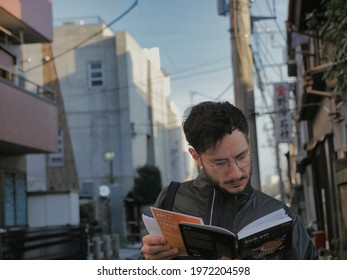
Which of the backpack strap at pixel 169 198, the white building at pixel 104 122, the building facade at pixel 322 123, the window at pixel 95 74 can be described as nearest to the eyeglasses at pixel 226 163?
the backpack strap at pixel 169 198

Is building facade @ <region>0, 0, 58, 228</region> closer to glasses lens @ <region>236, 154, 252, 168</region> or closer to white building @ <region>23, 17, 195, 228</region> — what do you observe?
glasses lens @ <region>236, 154, 252, 168</region>

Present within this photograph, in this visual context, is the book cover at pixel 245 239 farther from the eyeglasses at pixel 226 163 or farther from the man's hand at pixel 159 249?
the eyeglasses at pixel 226 163

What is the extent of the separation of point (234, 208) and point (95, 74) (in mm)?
14735

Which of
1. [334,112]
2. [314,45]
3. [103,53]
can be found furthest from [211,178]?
[103,53]

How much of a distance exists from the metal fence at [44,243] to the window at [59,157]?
16.5 feet

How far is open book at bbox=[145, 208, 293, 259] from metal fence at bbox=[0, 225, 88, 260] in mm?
4622

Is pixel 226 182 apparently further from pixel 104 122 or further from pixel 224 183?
pixel 104 122

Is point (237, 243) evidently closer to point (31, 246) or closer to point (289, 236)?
point (289, 236)

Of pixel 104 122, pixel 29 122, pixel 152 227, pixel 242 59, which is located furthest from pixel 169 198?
pixel 104 122

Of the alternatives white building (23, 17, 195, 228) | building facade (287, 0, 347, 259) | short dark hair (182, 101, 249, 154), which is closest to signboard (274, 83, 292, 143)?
building facade (287, 0, 347, 259)

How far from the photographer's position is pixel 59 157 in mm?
14367

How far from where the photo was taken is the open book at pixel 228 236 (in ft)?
4.78

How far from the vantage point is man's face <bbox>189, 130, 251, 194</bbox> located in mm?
1585

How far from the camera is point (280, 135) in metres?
7.56
